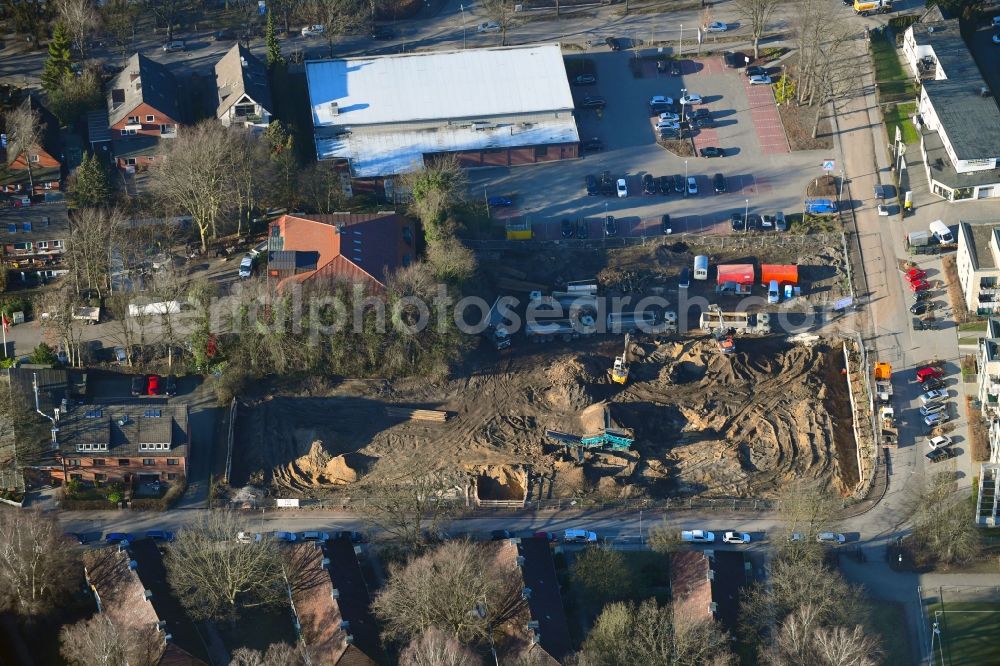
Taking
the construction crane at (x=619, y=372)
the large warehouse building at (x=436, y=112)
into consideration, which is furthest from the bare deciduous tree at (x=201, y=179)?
the construction crane at (x=619, y=372)

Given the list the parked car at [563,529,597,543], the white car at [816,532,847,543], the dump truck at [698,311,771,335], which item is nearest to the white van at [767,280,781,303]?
the dump truck at [698,311,771,335]

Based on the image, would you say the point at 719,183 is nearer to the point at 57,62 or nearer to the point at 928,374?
the point at 928,374

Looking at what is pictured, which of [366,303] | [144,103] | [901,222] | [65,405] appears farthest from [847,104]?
[65,405]

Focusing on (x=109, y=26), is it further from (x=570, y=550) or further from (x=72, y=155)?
(x=570, y=550)

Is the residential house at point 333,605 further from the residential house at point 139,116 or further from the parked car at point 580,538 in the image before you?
the residential house at point 139,116

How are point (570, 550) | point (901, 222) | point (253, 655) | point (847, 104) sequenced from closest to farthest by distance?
point (253, 655) < point (570, 550) < point (901, 222) < point (847, 104)
